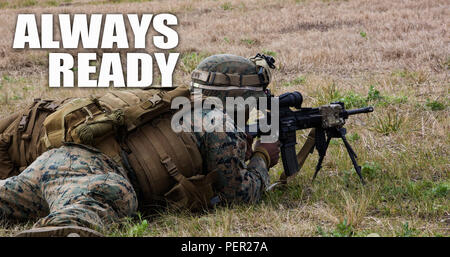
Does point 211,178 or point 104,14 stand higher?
point 104,14

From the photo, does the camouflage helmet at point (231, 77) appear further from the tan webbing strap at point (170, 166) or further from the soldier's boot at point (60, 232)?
the soldier's boot at point (60, 232)

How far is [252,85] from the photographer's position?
4.48 metres

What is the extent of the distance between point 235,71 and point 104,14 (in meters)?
13.3

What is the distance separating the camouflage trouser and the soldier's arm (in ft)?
2.14

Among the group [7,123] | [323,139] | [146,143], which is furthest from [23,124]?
[323,139]

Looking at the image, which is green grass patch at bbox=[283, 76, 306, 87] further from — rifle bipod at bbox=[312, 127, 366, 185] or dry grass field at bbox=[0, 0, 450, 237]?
rifle bipod at bbox=[312, 127, 366, 185]

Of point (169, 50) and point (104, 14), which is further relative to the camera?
point (104, 14)

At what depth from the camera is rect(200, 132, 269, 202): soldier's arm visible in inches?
Result: 156

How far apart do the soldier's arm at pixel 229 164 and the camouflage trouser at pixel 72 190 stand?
25.7 inches

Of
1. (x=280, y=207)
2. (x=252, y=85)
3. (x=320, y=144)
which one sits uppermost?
(x=252, y=85)

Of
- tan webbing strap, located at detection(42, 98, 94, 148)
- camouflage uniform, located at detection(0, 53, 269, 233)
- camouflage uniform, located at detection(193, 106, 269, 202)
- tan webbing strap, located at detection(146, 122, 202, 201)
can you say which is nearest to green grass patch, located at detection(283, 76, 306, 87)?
camouflage uniform, located at detection(0, 53, 269, 233)
